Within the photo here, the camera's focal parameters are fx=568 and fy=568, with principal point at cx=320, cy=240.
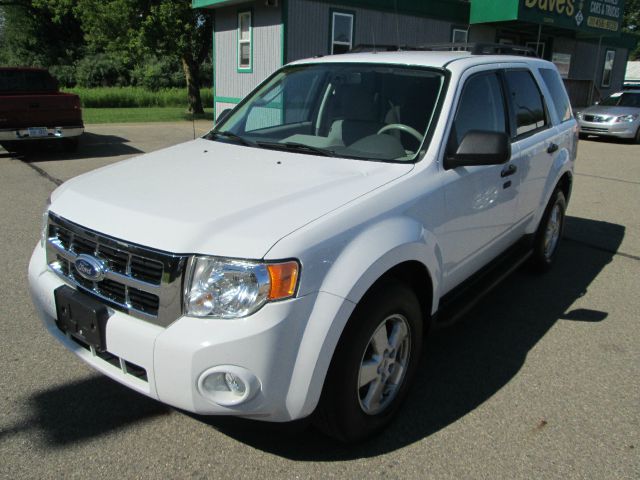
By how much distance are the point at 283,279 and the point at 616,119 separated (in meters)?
17.3

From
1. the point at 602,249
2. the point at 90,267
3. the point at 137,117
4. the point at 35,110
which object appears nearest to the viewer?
the point at 90,267

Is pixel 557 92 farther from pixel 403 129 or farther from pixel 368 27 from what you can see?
pixel 368 27

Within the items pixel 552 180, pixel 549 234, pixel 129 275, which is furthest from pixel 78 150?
pixel 129 275

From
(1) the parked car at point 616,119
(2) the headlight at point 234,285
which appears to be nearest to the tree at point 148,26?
(1) the parked car at point 616,119

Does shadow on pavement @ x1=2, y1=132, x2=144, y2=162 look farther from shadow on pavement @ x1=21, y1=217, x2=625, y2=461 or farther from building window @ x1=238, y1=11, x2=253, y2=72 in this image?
shadow on pavement @ x1=21, y1=217, x2=625, y2=461

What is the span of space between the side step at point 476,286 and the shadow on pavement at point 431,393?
0.40m

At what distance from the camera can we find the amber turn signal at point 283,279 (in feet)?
7.05

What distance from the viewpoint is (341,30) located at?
15.7m

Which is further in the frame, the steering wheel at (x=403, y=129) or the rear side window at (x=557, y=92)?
the rear side window at (x=557, y=92)

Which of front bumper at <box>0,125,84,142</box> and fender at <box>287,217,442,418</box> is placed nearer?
fender at <box>287,217,442,418</box>

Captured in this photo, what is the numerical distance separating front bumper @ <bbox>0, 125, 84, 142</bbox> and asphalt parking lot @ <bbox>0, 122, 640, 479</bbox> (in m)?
7.02

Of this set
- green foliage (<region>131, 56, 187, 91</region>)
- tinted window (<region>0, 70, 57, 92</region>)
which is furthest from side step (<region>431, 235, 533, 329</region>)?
green foliage (<region>131, 56, 187, 91</region>)

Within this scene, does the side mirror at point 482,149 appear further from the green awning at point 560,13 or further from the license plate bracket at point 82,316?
the green awning at point 560,13

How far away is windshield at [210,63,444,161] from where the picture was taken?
3.28 meters
